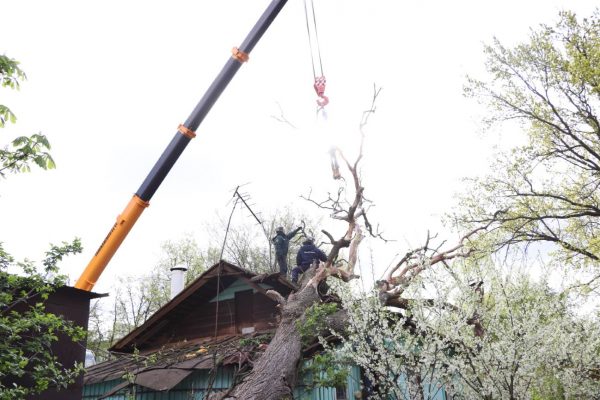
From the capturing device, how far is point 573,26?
1333 centimetres

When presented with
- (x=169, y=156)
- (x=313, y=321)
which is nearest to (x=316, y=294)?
(x=313, y=321)

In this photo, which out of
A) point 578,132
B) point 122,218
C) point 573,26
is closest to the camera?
point 122,218

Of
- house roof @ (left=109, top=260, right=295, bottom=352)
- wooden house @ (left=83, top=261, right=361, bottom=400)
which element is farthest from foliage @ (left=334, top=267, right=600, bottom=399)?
house roof @ (left=109, top=260, right=295, bottom=352)

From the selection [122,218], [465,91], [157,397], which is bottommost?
[157,397]

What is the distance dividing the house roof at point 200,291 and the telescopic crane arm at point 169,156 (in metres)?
2.56

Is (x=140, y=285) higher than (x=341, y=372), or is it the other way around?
(x=140, y=285)

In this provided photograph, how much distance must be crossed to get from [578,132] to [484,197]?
3.47 metres

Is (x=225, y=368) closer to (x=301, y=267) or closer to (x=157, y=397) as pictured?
(x=157, y=397)

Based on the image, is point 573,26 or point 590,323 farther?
point 573,26

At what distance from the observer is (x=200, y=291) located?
44.1 feet

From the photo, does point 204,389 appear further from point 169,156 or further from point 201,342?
point 169,156

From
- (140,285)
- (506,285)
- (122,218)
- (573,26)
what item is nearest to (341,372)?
(506,285)

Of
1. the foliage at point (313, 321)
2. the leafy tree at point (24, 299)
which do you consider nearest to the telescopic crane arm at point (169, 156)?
the leafy tree at point (24, 299)

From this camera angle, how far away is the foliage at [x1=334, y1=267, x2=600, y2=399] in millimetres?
6844
